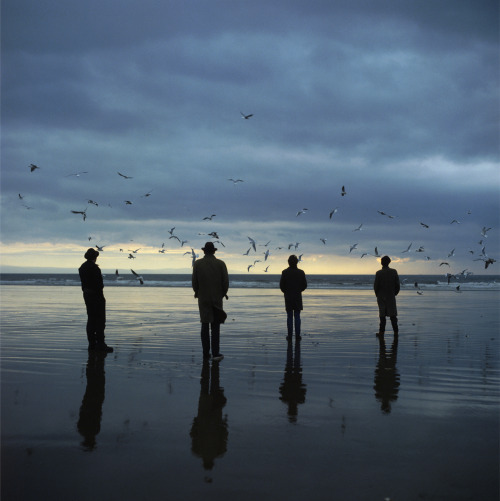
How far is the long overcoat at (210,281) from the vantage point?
9.98 metres

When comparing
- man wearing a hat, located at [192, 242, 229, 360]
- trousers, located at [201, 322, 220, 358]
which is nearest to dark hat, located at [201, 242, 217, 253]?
man wearing a hat, located at [192, 242, 229, 360]

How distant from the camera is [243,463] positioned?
4.34 meters

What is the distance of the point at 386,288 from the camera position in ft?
46.1

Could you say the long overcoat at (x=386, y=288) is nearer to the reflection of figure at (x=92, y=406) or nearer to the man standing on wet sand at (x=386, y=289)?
the man standing on wet sand at (x=386, y=289)

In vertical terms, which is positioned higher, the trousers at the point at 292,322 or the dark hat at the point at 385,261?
the dark hat at the point at 385,261

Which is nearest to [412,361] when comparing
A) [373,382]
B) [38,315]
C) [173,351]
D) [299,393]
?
[373,382]

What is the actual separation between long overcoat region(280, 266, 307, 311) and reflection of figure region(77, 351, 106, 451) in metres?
5.58

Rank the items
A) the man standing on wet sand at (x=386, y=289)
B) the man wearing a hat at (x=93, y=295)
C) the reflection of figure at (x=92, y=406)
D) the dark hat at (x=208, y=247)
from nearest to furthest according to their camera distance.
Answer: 1. the reflection of figure at (x=92, y=406)
2. the dark hat at (x=208, y=247)
3. the man wearing a hat at (x=93, y=295)
4. the man standing on wet sand at (x=386, y=289)

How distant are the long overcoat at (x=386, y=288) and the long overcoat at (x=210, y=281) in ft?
17.8

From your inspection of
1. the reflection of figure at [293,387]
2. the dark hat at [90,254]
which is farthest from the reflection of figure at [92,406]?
the dark hat at [90,254]

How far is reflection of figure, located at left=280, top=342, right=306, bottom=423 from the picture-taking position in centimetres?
606

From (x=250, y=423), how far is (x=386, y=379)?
10.4ft

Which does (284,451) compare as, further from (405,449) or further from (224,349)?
(224,349)

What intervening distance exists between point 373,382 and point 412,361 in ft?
7.55
